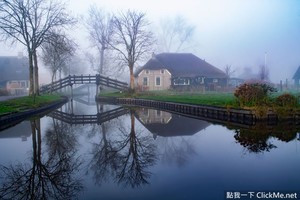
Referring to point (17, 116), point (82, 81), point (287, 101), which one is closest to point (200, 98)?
point (287, 101)

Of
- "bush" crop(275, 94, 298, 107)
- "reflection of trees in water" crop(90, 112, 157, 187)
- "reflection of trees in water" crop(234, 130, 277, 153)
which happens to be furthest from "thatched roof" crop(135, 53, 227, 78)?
"reflection of trees in water" crop(90, 112, 157, 187)

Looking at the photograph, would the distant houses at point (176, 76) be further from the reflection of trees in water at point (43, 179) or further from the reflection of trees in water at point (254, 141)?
the reflection of trees in water at point (43, 179)

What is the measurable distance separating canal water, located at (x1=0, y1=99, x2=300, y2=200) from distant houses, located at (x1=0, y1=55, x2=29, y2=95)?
58245mm

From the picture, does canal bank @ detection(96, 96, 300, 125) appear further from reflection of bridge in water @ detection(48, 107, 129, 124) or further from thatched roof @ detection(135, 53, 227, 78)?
thatched roof @ detection(135, 53, 227, 78)

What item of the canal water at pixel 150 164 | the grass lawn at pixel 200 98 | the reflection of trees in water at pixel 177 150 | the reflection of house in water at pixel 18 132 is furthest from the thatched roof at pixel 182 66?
the reflection of trees in water at pixel 177 150

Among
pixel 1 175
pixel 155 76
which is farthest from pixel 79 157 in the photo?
pixel 155 76

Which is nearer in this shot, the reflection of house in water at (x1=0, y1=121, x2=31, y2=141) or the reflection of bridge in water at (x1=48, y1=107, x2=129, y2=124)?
the reflection of house in water at (x1=0, y1=121, x2=31, y2=141)

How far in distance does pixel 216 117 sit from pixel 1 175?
48.7 feet

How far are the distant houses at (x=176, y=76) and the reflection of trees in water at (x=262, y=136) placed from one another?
34.7 meters

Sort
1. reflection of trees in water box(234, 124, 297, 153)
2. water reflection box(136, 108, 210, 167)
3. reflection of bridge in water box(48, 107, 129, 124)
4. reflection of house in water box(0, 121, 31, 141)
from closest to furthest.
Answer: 1. water reflection box(136, 108, 210, 167)
2. reflection of trees in water box(234, 124, 297, 153)
3. reflection of house in water box(0, 121, 31, 141)
4. reflection of bridge in water box(48, 107, 129, 124)

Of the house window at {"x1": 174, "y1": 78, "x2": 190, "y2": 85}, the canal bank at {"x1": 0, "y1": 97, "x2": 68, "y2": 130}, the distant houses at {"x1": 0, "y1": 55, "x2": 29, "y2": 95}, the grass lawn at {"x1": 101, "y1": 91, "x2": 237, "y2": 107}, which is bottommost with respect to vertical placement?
the canal bank at {"x1": 0, "y1": 97, "x2": 68, "y2": 130}

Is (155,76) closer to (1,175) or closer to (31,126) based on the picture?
(31,126)

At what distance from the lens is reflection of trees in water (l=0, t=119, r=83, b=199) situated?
6415 millimetres

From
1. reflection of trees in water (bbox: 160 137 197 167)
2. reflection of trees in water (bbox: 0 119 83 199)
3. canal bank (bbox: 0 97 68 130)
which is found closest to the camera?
reflection of trees in water (bbox: 0 119 83 199)
